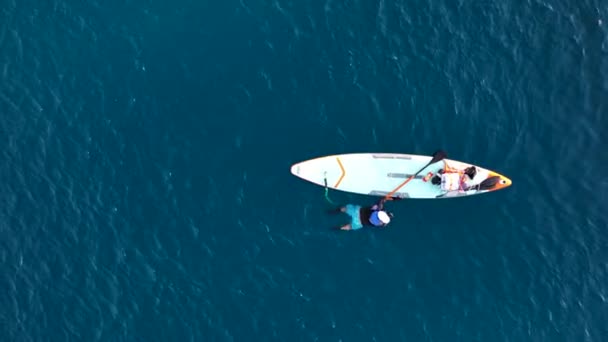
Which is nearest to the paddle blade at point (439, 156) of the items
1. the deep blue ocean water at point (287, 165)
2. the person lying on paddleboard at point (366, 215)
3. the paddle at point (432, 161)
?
the paddle at point (432, 161)

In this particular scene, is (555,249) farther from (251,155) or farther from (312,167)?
(251,155)

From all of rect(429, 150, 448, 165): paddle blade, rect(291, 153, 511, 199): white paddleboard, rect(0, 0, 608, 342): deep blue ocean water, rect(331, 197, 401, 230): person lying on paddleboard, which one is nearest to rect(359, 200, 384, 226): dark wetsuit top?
rect(331, 197, 401, 230): person lying on paddleboard

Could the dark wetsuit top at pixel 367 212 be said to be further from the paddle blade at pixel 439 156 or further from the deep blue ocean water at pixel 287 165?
the paddle blade at pixel 439 156

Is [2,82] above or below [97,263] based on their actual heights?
above

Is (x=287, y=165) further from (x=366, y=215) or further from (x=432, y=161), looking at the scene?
(x=432, y=161)

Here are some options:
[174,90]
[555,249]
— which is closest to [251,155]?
[174,90]

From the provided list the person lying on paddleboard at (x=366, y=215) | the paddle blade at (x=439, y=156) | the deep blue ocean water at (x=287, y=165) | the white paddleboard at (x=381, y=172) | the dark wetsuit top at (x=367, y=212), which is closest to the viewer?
the deep blue ocean water at (x=287, y=165)
